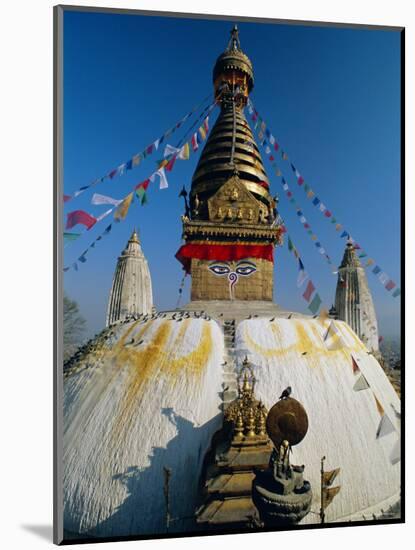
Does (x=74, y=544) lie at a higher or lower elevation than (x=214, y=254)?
lower

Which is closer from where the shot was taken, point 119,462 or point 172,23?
point 119,462

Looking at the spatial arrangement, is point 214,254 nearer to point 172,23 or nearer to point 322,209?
point 322,209

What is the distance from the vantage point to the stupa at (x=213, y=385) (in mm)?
4598

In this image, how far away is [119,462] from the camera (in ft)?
15.2

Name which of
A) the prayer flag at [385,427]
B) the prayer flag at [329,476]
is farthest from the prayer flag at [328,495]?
the prayer flag at [385,427]

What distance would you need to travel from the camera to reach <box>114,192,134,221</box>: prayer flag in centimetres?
493

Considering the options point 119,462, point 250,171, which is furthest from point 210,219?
point 119,462

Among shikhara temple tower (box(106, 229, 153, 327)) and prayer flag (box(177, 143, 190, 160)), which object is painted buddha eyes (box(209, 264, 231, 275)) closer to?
shikhara temple tower (box(106, 229, 153, 327))

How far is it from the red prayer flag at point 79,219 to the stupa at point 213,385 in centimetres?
106

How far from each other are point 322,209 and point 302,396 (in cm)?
196

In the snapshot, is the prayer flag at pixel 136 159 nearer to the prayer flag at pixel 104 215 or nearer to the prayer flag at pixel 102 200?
the prayer flag at pixel 102 200

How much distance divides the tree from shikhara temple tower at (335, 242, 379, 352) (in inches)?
105

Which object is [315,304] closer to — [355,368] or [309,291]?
[309,291]

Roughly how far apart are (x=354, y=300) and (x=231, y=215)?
1.68 meters
